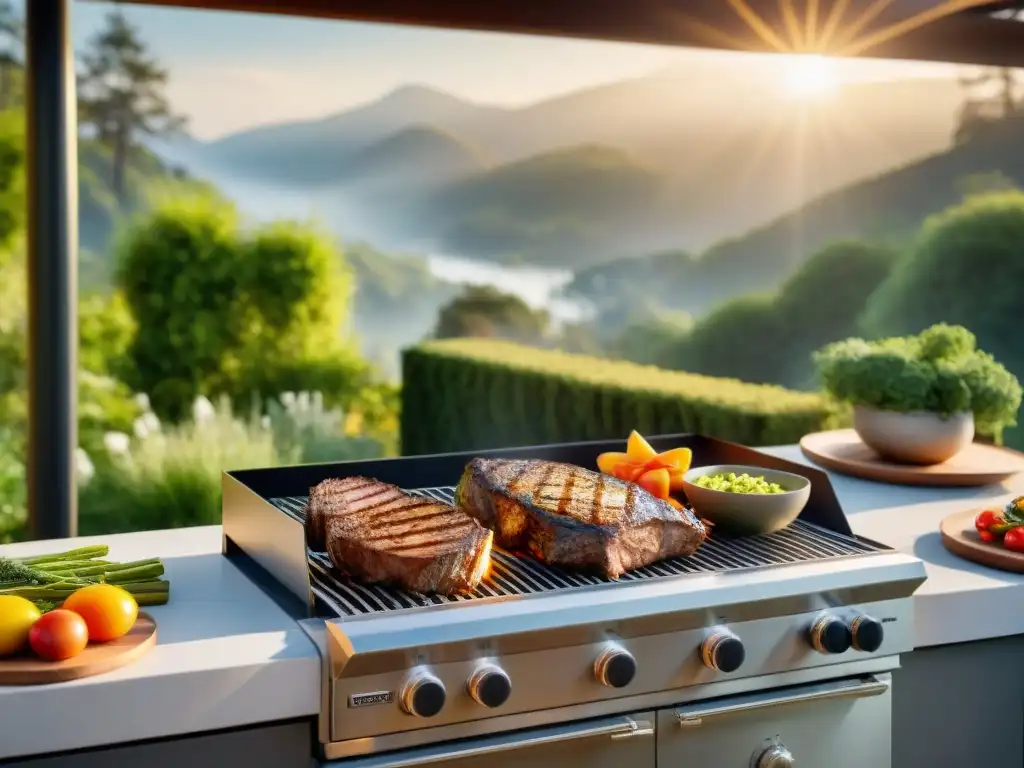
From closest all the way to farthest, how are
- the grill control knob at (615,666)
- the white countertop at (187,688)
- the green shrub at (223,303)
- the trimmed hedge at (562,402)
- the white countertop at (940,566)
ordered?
1. the white countertop at (187,688)
2. the grill control knob at (615,666)
3. the white countertop at (940,566)
4. the trimmed hedge at (562,402)
5. the green shrub at (223,303)

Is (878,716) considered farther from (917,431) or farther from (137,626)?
(137,626)

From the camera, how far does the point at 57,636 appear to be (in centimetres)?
197

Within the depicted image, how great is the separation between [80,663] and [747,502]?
58.6 inches

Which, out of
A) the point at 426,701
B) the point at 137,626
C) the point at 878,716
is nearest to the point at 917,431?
the point at 878,716

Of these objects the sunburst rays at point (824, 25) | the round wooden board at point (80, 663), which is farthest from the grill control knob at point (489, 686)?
the sunburst rays at point (824, 25)

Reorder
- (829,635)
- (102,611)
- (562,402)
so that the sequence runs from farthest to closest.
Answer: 1. (562,402)
2. (829,635)
3. (102,611)

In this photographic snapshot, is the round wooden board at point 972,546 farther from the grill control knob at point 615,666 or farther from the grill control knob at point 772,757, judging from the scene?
the grill control knob at point 615,666

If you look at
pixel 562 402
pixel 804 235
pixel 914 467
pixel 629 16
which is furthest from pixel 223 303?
pixel 914 467

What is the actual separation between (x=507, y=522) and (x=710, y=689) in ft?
1.81

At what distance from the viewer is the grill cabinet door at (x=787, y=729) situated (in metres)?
2.37

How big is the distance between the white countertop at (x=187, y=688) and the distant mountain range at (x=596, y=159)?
9.17 meters

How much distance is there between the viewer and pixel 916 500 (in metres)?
3.41

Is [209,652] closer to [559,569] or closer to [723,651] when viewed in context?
[559,569]

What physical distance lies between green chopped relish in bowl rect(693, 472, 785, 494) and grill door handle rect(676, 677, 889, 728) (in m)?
0.48
